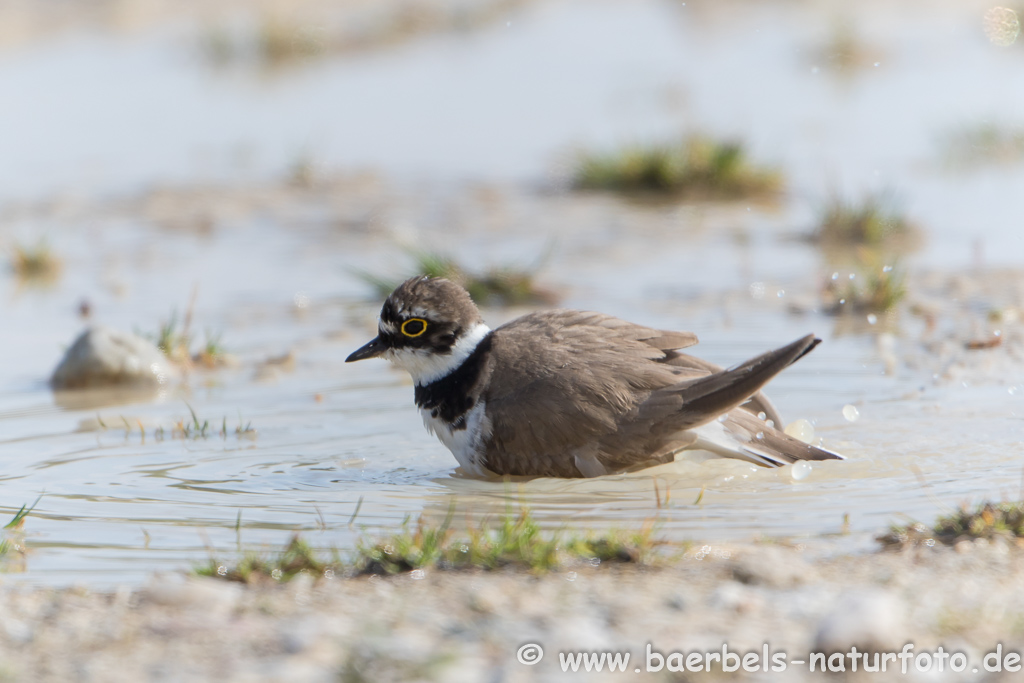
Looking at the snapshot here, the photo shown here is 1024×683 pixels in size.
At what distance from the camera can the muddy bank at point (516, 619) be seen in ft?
11.6

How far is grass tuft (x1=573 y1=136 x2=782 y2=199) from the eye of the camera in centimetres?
1188

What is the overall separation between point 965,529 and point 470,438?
2.19m

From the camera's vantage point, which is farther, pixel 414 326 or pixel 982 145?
pixel 982 145

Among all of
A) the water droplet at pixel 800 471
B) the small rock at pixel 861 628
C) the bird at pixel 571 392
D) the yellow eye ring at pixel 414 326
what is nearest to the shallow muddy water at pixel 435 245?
the water droplet at pixel 800 471

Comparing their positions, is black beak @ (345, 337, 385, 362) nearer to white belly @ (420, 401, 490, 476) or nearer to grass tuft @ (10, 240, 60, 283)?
white belly @ (420, 401, 490, 476)

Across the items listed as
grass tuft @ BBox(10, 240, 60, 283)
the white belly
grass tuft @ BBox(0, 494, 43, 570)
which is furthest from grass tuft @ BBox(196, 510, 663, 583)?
grass tuft @ BBox(10, 240, 60, 283)

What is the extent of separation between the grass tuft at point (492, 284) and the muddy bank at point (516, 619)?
15.5 feet

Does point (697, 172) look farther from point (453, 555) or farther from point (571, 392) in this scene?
point (453, 555)

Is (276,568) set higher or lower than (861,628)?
lower

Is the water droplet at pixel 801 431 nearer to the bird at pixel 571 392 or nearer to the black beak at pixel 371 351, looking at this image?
the bird at pixel 571 392

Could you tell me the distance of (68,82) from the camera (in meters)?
17.5

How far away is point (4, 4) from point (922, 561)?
18.9 m

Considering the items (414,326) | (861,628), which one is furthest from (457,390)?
(861,628)

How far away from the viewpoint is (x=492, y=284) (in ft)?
29.6
